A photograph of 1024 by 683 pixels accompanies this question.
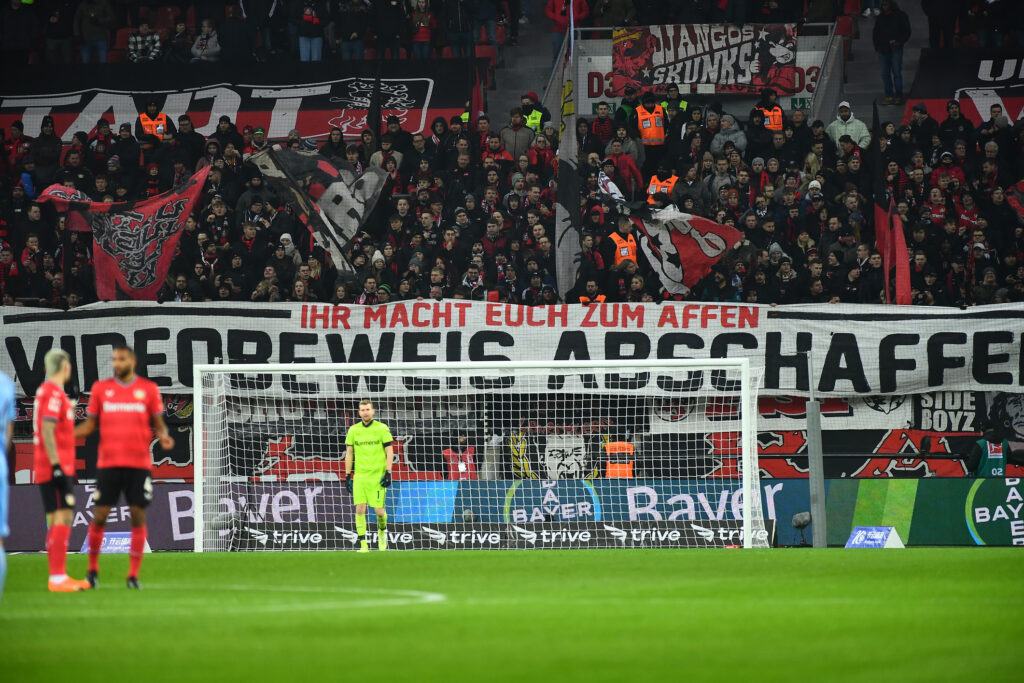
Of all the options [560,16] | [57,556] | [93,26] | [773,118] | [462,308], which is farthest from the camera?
[93,26]

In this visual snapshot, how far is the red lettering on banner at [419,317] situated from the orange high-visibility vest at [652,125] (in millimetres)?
5032

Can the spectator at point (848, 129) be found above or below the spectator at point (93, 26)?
below

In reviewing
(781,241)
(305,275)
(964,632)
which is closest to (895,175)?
(781,241)

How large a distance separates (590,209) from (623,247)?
130 cm

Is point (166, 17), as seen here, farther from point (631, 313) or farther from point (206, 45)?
point (631, 313)

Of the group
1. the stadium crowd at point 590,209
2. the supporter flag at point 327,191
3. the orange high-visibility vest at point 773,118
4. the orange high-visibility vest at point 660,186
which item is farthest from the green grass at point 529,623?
the orange high-visibility vest at point 773,118

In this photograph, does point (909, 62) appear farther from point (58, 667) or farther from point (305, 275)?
point (58, 667)

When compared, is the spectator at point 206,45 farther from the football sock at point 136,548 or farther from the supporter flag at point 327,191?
the football sock at point 136,548

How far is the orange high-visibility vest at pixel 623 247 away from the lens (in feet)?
64.1

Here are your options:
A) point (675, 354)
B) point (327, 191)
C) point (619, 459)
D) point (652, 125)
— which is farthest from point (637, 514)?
point (652, 125)

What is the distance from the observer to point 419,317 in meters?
19.4

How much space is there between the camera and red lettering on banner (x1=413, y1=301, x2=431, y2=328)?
63.5 feet

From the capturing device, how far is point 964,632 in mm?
7219

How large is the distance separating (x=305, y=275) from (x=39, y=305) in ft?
13.7
